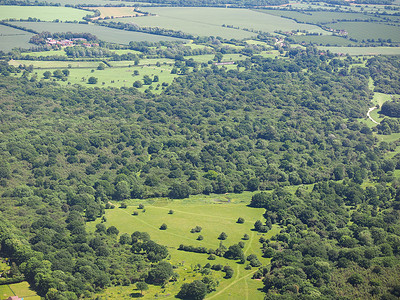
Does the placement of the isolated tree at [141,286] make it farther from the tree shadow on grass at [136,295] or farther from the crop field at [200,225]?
the crop field at [200,225]

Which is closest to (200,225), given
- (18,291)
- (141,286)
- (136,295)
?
(141,286)

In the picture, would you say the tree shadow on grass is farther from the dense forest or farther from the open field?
the open field

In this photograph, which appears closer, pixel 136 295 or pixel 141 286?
pixel 136 295

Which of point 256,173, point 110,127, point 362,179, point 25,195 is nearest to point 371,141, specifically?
point 362,179

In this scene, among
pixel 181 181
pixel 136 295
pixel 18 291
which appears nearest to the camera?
pixel 18 291

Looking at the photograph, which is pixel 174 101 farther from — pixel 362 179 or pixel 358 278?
pixel 358 278

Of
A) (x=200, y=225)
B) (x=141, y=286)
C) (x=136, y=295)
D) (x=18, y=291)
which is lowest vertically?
(x=136, y=295)

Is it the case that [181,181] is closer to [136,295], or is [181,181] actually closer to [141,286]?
[141,286]

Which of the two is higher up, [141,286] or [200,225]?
[141,286]
